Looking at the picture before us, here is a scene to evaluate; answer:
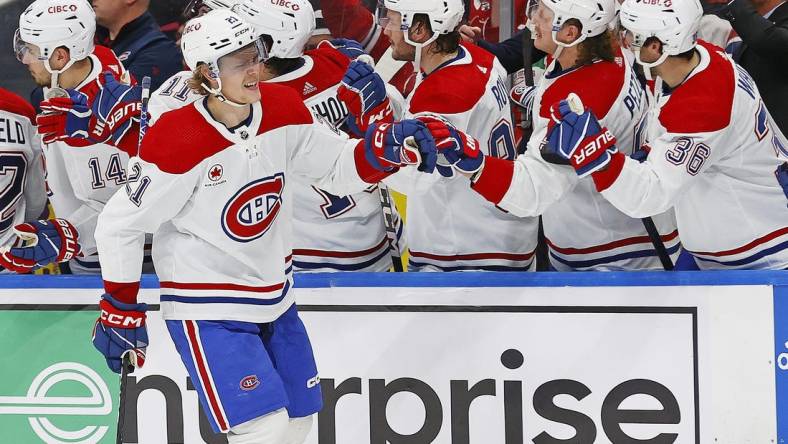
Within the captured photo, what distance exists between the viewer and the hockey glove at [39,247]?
3797 millimetres

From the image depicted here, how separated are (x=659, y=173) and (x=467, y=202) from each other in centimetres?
63

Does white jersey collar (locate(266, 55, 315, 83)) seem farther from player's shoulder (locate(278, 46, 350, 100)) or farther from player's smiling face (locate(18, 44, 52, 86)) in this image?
player's smiling face (locate(18, 44, 52, 86))

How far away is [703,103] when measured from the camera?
330 cm

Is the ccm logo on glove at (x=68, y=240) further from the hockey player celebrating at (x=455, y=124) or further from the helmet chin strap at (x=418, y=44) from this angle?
the helmet chin strap at (x=418, y=44)

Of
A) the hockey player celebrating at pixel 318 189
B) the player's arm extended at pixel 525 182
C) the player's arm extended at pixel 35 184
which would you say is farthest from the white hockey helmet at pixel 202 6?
the player's arm extended at pixel 525 182

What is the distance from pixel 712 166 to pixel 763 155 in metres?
0.14

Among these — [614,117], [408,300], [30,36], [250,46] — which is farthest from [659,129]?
[30,36]

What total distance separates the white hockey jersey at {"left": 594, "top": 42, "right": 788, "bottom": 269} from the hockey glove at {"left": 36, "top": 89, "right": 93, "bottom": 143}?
1.60 m

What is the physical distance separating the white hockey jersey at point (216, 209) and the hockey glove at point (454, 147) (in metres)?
0.19

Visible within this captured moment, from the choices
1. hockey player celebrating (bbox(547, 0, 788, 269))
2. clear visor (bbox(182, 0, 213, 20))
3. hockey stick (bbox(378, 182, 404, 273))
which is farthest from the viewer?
clear visor (bbox(182, 0, 213, 20))

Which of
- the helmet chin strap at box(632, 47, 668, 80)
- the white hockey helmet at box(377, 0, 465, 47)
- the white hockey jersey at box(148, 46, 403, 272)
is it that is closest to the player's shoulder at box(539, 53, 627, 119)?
the helmet chin strap at box(632, 47, 668, 80)

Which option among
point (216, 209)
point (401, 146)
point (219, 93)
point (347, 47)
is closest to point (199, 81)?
point (219, 93)

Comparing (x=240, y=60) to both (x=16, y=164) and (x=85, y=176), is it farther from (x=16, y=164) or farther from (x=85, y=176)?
(x=16, y=164)

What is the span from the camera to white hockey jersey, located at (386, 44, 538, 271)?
3516 mm
